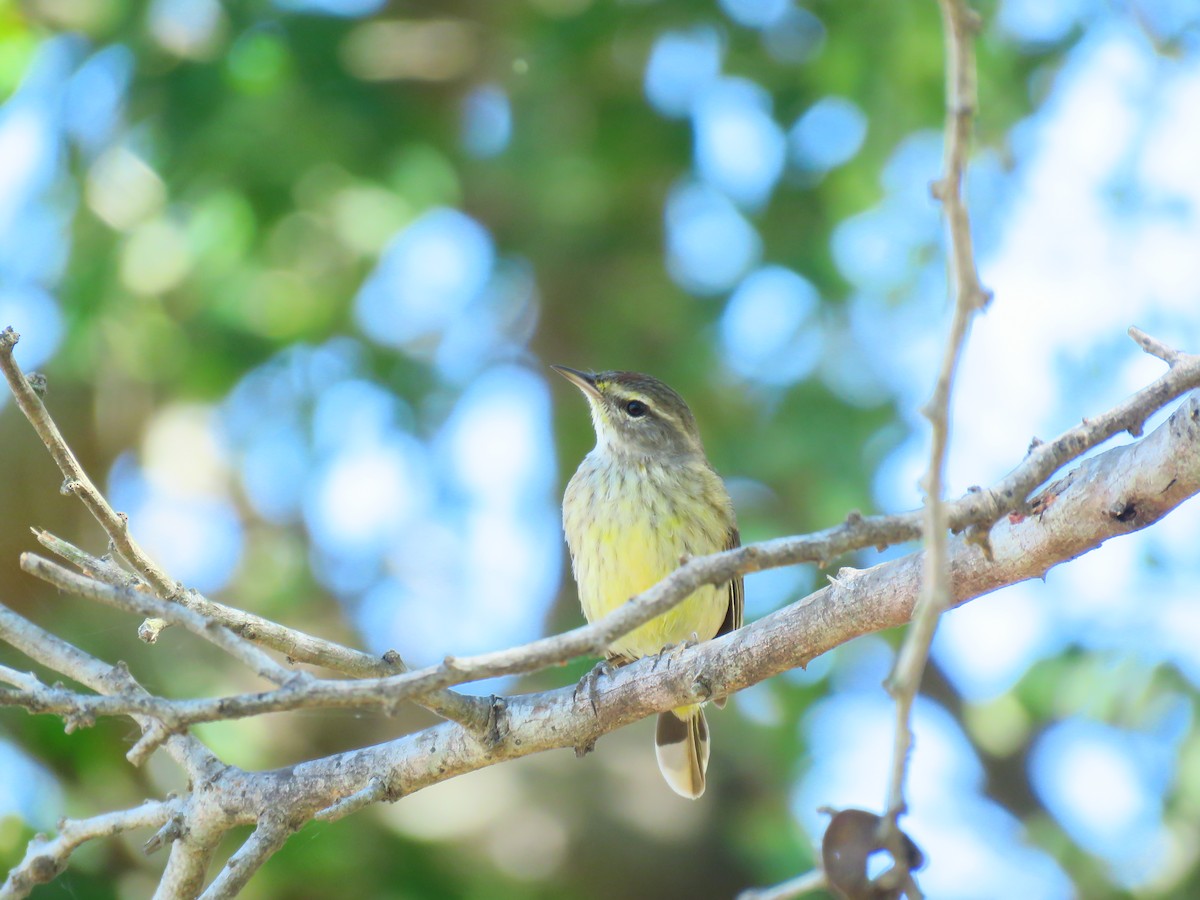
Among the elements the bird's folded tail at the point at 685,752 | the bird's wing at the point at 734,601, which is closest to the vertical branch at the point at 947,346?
the bird's folded tail at the point at 685,752

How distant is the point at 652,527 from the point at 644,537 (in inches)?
3.0

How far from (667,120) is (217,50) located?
2.49 metres

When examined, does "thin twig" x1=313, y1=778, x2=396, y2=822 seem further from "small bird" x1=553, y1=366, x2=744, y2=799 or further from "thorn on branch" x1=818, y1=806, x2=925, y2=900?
"small bird" x1=553, y1=366, x2=744, y2=799

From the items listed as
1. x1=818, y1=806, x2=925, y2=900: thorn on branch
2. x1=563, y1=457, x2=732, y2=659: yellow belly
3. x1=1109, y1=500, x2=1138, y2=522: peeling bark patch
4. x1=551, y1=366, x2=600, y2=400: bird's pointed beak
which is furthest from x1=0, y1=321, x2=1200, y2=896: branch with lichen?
x1=551, y1=366, x2=600, y2=400: bird's pointed beak

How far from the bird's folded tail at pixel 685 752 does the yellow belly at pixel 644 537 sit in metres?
0.37

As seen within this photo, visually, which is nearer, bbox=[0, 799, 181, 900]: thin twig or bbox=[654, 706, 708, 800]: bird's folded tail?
bbox=[0, 799, 181, 900]: thin twig

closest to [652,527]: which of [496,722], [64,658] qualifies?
[496,722]

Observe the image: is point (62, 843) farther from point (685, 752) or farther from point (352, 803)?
point (685, 752)

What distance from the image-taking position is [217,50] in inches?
276

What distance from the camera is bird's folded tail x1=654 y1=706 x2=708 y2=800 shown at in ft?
19.0

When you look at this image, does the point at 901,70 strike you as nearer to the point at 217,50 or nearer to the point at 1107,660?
the point at 1107,660

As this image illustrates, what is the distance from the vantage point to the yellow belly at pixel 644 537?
5.52m

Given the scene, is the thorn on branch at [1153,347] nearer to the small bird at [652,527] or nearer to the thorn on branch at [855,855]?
the thorn on branch at [855,855]

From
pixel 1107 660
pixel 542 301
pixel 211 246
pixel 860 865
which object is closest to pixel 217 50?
pixel 211 246
